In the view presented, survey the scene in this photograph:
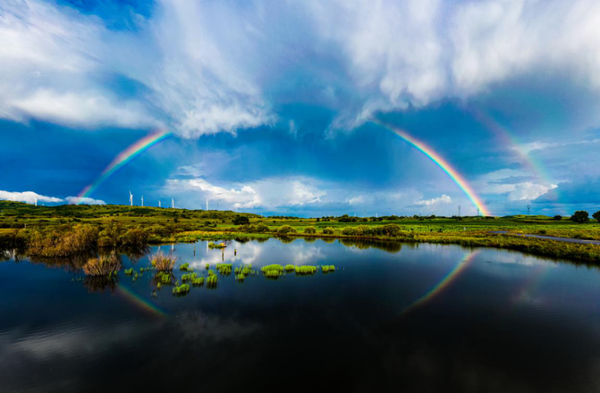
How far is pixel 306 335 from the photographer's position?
14477mm

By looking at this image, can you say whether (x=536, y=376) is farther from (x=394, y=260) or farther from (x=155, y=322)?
(x=394, y=260)

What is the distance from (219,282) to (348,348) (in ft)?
49.8

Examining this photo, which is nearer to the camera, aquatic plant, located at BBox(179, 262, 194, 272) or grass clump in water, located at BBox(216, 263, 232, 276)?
grass clump in water, located at BBox(216, 263, 232, 276)

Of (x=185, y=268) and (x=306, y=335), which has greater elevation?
(x=185, y=268)

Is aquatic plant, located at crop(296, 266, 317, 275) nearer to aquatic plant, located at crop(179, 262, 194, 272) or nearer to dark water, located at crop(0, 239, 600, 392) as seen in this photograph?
dark water, located at crop(0, 239, 600, 392)

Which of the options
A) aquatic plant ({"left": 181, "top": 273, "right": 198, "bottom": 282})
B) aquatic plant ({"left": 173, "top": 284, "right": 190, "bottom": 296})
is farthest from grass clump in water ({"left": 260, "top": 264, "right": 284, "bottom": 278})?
aquatic plant ({"left": 173, "top": 284, "right": 190, "bottom": 296})

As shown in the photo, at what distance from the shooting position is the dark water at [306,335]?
10.7 metres

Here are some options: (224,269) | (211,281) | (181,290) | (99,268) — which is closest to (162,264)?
(99,268)

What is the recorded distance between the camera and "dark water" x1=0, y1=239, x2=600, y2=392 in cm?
1073

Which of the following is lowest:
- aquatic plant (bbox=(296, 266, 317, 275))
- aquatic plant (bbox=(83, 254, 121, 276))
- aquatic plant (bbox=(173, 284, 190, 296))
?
aquatic plant (bbox=(296, 266, 317, 275))

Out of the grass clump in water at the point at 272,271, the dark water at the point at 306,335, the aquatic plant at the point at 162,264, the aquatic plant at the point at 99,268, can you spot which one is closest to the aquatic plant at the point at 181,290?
the dark water at the point at 306,335

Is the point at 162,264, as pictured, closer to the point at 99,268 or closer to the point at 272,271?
the point at 99,268

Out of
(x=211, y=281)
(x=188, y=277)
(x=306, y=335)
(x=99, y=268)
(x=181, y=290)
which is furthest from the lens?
(x=99, y=268)

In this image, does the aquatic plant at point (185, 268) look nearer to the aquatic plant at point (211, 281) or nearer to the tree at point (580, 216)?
the aquatic plant at point (211, 281)
